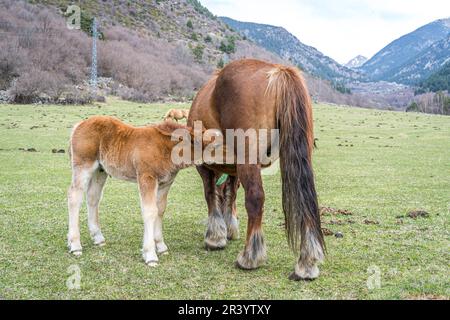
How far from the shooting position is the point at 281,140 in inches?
219

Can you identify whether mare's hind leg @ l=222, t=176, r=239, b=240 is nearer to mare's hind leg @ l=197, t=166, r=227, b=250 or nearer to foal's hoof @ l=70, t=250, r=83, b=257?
mare's hind leg @ l=197, t=166, r=227, b=250

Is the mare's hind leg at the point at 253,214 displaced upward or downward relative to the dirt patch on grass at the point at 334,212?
upward

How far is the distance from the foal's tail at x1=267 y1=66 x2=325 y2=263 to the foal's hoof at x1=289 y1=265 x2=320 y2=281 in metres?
0.12

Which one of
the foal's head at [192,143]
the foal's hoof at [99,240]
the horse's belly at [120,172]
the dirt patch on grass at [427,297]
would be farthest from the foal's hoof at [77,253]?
the dirt patch on grass at [427,297]

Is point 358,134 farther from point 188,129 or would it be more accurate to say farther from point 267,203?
point 188,129

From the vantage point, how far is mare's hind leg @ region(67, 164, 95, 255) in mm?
6488

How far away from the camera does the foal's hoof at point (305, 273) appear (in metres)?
5.41

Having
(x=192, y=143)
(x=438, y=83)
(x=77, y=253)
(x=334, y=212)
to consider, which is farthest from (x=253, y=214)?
(x=438, y=83)

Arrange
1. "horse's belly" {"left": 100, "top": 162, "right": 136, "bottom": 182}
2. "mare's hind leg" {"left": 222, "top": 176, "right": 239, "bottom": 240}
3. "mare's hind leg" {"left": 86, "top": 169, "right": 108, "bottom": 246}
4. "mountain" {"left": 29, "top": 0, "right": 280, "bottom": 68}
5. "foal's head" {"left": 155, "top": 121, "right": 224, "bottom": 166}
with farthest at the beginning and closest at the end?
"mountain" {"left": 29, "top": 0, "right": 280, "bottom": 68} < "mare's hind leg" {"left": 222, "top": 176, "right": 239, "bottom": 240} < "mare's hind leg" {"left": 86, "top": 169, "right": 108, "bottom": 246} < "horse's belly" {"left": 100, "top": 162, "right": 136, "bottom": 182} < "foal's head" {"left": 155, "top": 121, "right": 224, "bottom": 166}

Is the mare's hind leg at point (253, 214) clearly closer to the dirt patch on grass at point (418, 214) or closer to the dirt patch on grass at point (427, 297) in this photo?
the dirt patch on grass at point (427, 297)

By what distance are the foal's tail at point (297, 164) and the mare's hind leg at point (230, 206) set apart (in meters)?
1.61

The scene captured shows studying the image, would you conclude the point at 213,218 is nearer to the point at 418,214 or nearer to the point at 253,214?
the point at 253,214

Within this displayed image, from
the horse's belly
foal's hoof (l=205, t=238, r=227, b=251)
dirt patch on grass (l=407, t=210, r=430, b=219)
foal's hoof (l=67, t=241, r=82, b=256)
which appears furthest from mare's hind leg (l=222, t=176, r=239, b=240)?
dirt patch on grass (l=407, t=210, r=430, b=219)
